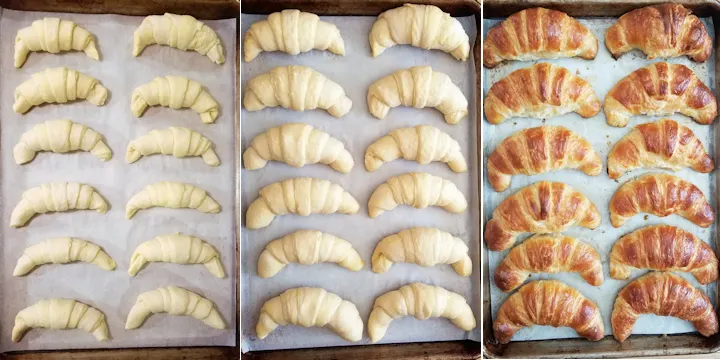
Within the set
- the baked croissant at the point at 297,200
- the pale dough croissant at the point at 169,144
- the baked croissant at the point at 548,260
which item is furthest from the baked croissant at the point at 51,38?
the baked croissant at the point at 548,260

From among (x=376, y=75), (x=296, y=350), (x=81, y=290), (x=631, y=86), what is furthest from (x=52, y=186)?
(x=631, y=86)

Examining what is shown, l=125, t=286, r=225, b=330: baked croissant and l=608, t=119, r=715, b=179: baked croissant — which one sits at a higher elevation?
l=608, t=119, r=715, b=179: baked croissant

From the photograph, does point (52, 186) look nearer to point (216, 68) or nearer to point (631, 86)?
point (216, 68)

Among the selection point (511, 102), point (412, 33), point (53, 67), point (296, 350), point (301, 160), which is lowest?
point (296, 350)

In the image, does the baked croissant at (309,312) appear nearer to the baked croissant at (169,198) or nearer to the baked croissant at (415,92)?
the baked croissant at (169,198)

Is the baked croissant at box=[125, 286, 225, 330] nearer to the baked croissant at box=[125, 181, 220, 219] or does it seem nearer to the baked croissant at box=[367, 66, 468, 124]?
the baked croissant at box=[125, 181, 220, 219]

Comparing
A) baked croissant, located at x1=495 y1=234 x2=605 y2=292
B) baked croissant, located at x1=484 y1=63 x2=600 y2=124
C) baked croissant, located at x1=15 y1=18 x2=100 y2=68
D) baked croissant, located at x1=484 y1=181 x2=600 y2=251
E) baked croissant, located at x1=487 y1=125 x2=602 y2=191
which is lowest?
baked croissant, located at x1=495 y1=234 x2=605 y2=292

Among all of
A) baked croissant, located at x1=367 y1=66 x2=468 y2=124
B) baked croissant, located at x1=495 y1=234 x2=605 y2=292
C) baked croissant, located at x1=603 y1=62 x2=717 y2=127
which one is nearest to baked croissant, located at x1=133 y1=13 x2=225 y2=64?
baked croissant, located at x1=367 y1=66 x2=468 y2=124
